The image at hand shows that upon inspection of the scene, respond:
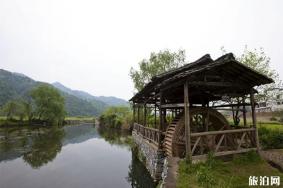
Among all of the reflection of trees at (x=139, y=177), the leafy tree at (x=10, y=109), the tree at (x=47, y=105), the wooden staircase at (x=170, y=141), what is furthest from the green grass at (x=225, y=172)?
the leafy tree at (x=10, y=109)

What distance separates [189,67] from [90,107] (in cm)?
15196

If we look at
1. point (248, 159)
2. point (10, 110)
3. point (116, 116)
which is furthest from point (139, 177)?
point (10, 110)

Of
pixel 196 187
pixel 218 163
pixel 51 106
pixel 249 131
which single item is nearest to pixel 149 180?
pixel 218 163

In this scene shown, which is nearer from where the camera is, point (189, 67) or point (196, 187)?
point (196, 187)

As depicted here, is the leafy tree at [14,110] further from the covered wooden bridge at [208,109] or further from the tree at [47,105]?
the covered wooden bridge at [208,109]

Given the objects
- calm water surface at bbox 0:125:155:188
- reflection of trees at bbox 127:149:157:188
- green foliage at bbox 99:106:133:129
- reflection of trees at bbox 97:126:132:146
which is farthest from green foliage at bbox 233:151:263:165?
green foliage at bbox 99:106:133:129

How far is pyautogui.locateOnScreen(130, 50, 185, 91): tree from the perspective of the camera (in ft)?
92.9

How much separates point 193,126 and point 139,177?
4292 millimetres

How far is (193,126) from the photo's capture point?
12820 millimetres

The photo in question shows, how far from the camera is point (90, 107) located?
518ft

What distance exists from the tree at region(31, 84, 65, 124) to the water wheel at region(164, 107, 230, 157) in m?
49.2

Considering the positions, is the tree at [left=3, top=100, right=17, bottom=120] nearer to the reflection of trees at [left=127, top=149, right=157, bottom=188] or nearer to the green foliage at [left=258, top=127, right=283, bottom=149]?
the reflection of trees at [left=127, top=149, right=157, bottom=188]

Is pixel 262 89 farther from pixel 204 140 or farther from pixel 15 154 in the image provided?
pixel 15 154

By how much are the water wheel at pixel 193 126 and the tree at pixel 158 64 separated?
15.4 meters
